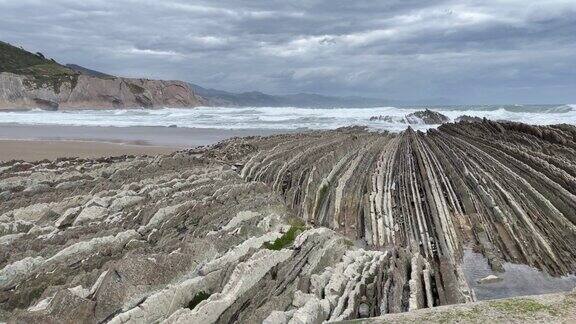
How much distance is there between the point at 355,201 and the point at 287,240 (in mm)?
5713

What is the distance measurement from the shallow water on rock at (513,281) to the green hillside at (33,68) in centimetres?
8954

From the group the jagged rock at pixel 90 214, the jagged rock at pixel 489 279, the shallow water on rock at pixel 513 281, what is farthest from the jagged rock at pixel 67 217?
the jagged rock at pixel 489 279

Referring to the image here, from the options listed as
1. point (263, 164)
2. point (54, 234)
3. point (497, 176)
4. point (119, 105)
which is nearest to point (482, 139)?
point (497, 176)

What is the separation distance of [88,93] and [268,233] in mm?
89739

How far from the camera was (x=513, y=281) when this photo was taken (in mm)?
9742

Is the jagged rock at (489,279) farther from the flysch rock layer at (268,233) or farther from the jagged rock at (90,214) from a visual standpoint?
the jagged rock at (90,214)

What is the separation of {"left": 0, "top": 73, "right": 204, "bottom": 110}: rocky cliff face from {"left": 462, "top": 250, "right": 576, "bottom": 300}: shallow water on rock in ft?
280

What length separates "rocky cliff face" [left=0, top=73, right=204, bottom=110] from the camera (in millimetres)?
82812

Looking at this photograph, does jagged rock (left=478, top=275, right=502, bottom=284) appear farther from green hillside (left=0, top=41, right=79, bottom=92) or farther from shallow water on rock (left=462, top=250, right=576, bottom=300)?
green hillside (left=0, top=41, right=79, bottom=92)

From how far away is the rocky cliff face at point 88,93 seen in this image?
272 feet

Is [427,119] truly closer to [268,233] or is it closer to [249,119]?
[249,119]

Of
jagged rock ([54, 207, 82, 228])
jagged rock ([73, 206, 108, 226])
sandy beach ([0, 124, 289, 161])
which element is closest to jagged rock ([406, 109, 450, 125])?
sandy beach ([0, 124, 289, 161])

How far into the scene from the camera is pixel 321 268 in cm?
796

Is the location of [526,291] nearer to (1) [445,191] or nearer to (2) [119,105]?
(1) [445,191]
